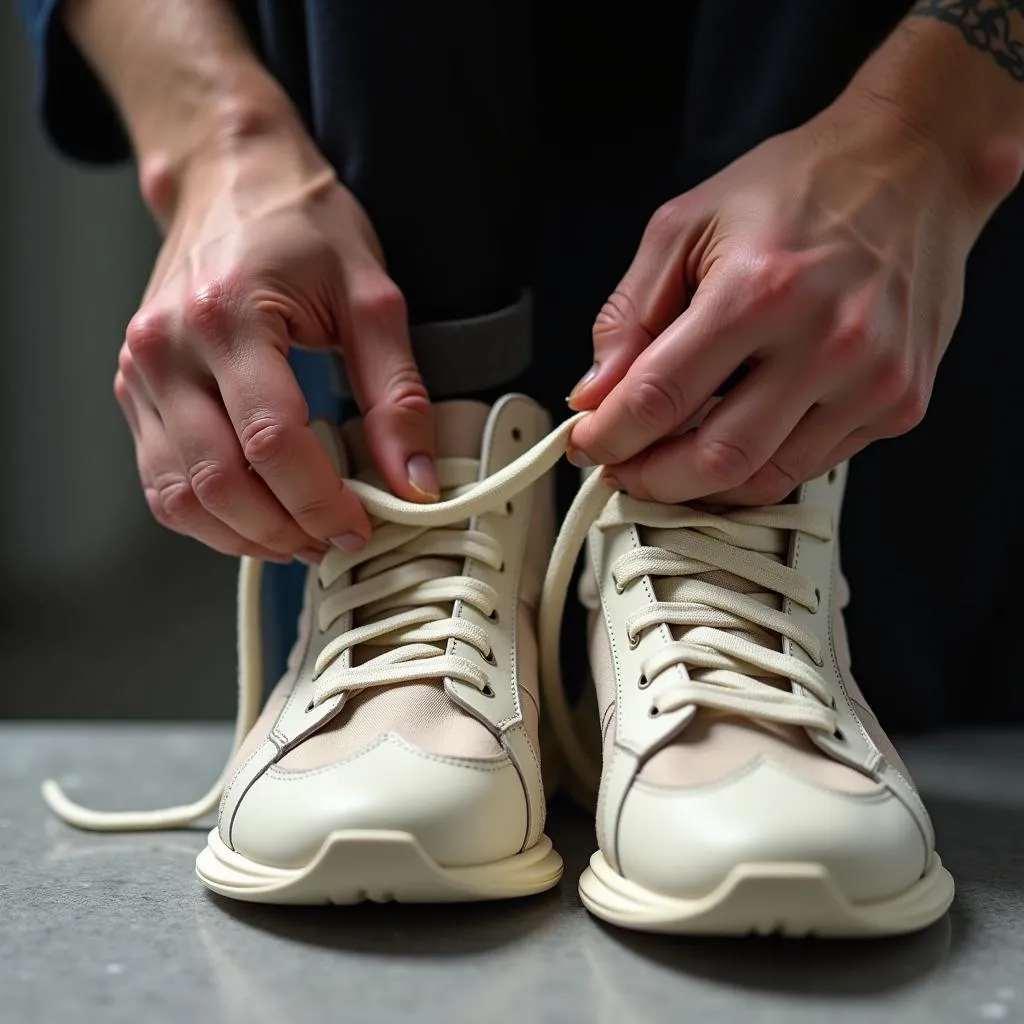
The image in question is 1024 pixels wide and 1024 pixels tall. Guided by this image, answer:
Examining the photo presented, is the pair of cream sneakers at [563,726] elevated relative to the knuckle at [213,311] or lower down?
lower down

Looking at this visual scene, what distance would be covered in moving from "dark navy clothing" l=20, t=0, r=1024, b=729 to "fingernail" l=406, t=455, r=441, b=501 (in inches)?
5.0

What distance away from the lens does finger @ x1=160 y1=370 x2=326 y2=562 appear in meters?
0.69

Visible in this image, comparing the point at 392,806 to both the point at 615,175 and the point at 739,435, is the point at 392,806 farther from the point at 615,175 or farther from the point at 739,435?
the point at 615,175

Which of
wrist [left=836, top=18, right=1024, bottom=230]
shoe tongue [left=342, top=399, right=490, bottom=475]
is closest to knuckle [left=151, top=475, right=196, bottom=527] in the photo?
shoe tongue [left=342, top=399, right=490, bottom=475]

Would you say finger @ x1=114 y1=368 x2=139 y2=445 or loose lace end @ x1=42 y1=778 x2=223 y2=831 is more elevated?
finger @ x1=114 y1=368 x2=139 y2=445

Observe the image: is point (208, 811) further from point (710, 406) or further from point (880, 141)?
point (880, 141)

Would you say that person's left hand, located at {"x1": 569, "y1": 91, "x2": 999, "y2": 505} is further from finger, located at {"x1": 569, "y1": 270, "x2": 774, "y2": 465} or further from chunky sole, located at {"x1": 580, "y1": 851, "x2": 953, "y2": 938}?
chunky sole, located at {"x1": 580, "y1": 851, "x2": 953, "y2": 938}

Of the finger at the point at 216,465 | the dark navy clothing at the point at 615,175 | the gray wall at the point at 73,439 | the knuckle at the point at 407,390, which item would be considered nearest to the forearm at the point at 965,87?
the dark navy clothing at the point at 615,175

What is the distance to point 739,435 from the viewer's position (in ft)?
2.12

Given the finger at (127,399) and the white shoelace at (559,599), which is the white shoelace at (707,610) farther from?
the finger at (127,399)

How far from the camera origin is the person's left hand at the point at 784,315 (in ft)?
2.07

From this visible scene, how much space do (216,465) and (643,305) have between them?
27 cm

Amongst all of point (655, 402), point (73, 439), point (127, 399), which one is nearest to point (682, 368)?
point (655, 402)

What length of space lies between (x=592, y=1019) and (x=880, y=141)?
19.8 inches
